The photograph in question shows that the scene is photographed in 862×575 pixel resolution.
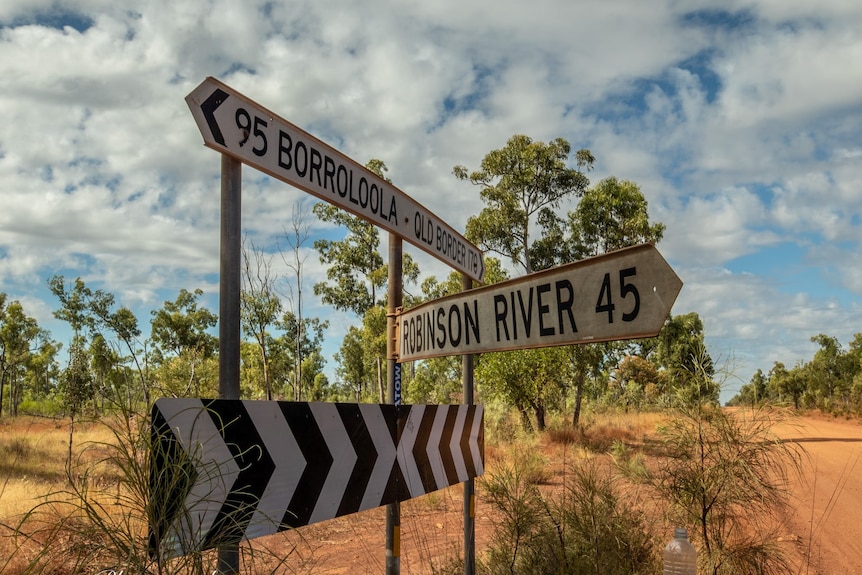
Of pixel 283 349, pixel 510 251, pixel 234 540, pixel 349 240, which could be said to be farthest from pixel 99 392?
pixel 283 349

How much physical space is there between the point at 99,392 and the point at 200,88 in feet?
4.00

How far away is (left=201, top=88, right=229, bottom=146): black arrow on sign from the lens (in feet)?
7.75

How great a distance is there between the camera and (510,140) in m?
20.7

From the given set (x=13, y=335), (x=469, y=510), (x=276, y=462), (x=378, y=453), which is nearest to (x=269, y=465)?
(x=276, y=462)

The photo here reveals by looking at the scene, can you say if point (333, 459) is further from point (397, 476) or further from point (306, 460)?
point (397, 476)

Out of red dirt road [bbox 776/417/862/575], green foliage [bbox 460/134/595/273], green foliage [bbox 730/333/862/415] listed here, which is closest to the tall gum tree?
green foliage [bbox 460/134/595/273]

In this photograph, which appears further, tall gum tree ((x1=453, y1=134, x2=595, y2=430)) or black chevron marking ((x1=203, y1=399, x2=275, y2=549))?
tall gum tree ((x1=453, y1=134, x2=595, y2=430))

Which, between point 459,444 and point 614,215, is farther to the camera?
point 614,215

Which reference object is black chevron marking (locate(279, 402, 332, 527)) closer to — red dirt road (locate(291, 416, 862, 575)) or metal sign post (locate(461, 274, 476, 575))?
metal sign post (locate(461, 274, 476, 575))

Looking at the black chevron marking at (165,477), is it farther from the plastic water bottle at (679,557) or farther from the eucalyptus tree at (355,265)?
the eucalyptus tree at (355,265)

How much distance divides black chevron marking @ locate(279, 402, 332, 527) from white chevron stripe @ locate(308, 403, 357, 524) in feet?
0.07

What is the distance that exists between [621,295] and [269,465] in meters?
1.40

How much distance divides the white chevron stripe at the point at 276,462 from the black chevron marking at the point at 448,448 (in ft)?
3.77

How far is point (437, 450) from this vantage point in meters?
3.05
